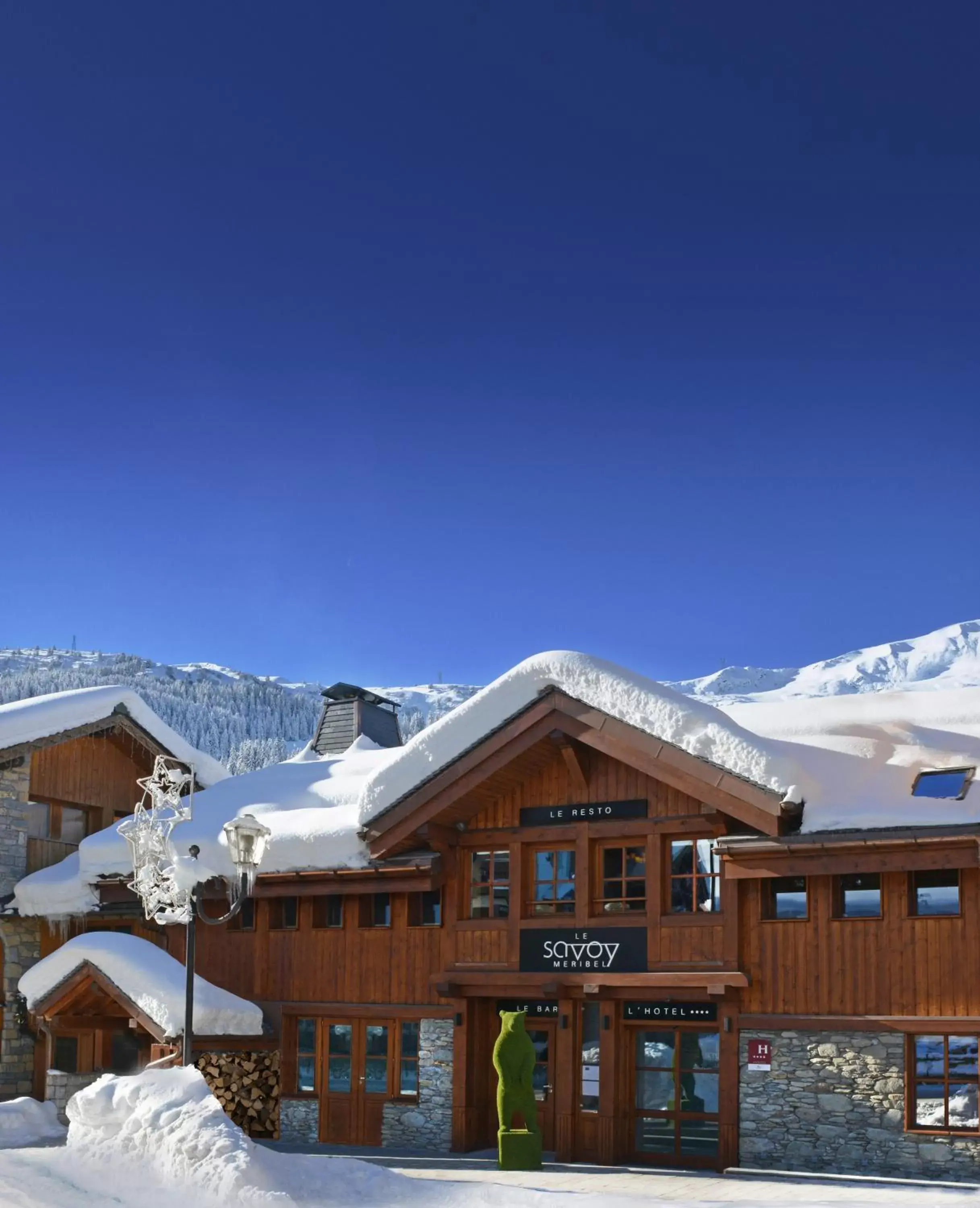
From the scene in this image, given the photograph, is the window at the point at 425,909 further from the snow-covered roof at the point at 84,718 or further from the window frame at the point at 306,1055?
the snow-covered roof at the point at 84,718

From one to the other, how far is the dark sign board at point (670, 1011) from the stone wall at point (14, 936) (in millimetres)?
12135

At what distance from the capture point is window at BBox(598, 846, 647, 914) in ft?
66.7

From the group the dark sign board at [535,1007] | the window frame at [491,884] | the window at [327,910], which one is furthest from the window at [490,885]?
the window at [327,910]

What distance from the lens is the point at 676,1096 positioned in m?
19.7

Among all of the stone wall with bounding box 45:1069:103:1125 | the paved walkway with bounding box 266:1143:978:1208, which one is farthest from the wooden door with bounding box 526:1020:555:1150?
the stone wall with bounding box 45:1069:103:1125

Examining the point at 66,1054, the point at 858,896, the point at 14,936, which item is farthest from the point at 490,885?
the point at 14,936

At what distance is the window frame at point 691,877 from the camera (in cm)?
1958

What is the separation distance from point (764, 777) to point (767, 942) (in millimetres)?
2318

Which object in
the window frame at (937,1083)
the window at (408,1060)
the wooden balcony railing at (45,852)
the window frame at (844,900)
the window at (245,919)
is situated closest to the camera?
the window frame at (937,1083)

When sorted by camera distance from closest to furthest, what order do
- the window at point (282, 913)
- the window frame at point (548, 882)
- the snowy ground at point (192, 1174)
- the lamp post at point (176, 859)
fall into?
the snowy ground at point (192, 1174) → the lamp post at point (176, 859) → the window frame at point (548, 882) → the window at point (282, 913)

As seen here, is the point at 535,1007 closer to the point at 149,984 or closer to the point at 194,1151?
the point at 149,984

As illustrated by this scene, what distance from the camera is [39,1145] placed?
852 inches

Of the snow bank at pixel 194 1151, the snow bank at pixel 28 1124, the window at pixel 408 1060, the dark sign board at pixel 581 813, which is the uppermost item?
the dark sign board at pixel 581 813

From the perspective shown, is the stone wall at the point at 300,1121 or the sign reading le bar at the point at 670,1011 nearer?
the sign reading le bar at the point at 670,1011
